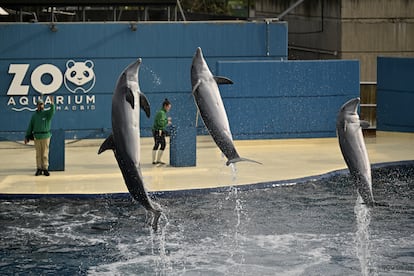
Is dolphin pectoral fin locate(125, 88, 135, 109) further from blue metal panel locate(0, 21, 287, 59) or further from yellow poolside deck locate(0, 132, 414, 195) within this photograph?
blue metal panel locate(0, 21, 287, 59)

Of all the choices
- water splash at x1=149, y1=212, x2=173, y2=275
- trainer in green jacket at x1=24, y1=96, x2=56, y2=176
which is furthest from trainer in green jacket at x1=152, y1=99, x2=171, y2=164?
water splash at x1=149, y1=212, x2=173, y2=275

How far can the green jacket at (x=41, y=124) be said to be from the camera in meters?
24.2

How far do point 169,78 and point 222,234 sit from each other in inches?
425

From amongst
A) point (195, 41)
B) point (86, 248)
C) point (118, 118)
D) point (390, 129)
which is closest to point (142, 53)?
point (195, 41)

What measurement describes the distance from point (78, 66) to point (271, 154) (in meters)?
5.57

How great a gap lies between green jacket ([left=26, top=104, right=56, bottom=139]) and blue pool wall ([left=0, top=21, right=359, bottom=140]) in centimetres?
459

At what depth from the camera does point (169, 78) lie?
29.6 m

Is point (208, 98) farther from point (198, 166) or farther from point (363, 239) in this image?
point (198, 166)

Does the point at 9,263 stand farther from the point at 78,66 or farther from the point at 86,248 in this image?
the point at 78,66

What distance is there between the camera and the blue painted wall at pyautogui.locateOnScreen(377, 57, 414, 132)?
30547 mm

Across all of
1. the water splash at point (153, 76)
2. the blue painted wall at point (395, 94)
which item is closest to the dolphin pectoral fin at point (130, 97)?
the water splash at point (153, 76)

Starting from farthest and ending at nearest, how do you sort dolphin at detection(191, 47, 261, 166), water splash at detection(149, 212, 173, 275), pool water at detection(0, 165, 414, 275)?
pool water at detection(0, 165, 414, 275) < water splash at detection(149, 212, 173, 275) < dolphin at detection(191, 47, 261, 166)

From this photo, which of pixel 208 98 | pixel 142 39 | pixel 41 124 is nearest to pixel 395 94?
pixel 142 39

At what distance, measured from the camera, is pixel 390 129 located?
102ft
